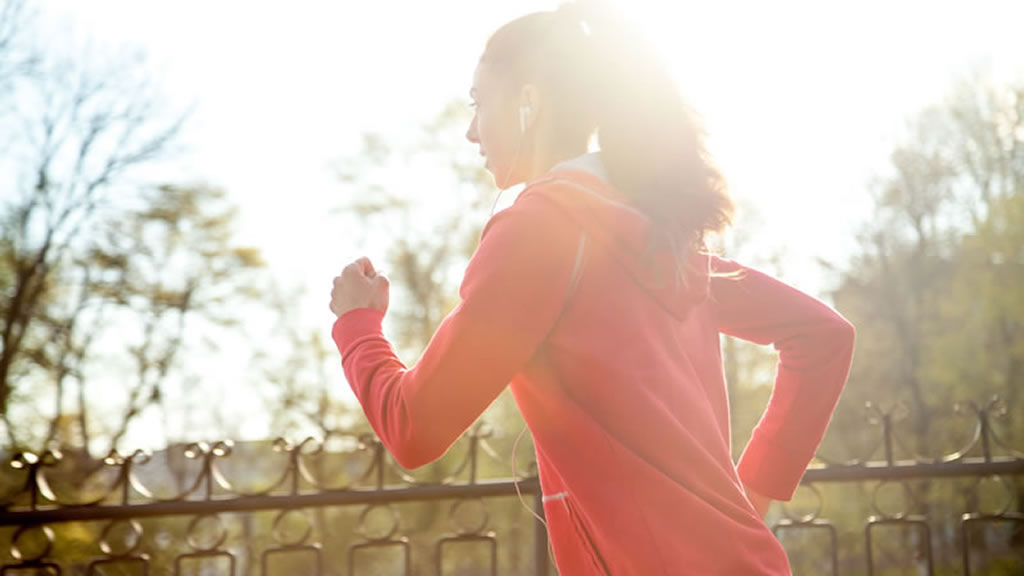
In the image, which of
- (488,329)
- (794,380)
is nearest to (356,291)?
(488,329)

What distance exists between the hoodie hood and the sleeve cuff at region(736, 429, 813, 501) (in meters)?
0.43

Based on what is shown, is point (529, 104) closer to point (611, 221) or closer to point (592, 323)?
point (611, 221)

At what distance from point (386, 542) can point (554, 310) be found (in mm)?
2425

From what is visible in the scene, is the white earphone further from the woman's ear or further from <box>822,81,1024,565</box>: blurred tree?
<box>822,81,1024,565</box>: blurred tree

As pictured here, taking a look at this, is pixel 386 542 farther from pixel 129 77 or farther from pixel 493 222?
pixel 129 77

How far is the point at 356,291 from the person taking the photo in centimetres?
135

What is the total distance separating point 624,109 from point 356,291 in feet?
1.48

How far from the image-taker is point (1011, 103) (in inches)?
727

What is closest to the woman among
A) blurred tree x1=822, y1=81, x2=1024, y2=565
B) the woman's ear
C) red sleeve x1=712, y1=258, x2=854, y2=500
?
the woman's ear

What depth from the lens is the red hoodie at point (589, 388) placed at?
1.15m

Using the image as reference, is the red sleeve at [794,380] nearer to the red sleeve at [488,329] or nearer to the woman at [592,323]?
the woman at [592,323]

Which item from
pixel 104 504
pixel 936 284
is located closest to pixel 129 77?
pixel 104 504

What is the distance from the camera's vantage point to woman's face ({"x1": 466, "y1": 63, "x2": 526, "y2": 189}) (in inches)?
53.4

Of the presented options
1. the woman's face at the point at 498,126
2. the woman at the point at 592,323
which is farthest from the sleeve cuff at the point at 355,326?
the woman's face at the point at 498,126
